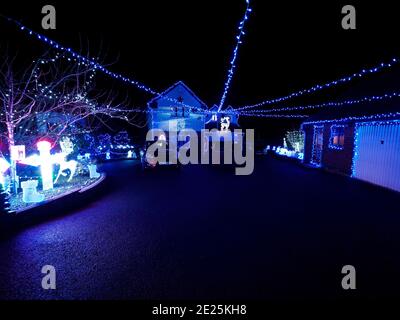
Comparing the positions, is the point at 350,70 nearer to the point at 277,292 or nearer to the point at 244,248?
the point at 244,248

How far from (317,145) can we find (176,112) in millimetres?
14530

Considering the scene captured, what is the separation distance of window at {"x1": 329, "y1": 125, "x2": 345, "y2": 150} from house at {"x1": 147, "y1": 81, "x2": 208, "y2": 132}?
45.9 ft

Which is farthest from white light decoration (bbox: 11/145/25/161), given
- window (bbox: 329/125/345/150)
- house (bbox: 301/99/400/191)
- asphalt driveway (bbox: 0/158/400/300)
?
window (bbox: 329/125/345/150)

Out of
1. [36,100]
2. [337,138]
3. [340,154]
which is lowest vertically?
[340,154]

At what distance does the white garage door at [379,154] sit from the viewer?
8594 mm

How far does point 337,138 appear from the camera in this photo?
41.6 feet

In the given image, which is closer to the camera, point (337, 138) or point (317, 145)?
point (337, 138)

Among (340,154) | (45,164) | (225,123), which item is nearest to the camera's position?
(45,164)

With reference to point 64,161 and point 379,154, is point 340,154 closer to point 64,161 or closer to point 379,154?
point 379,154

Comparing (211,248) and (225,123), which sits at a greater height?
(225,123)

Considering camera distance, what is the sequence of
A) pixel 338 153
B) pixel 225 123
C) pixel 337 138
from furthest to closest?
1. pixel 225 123
2. pixel 337 138
3. pixel 338 153

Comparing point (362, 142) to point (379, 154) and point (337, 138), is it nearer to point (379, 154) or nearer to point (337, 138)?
point (379, 154)

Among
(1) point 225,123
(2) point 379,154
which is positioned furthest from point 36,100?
(1) point 225,123
